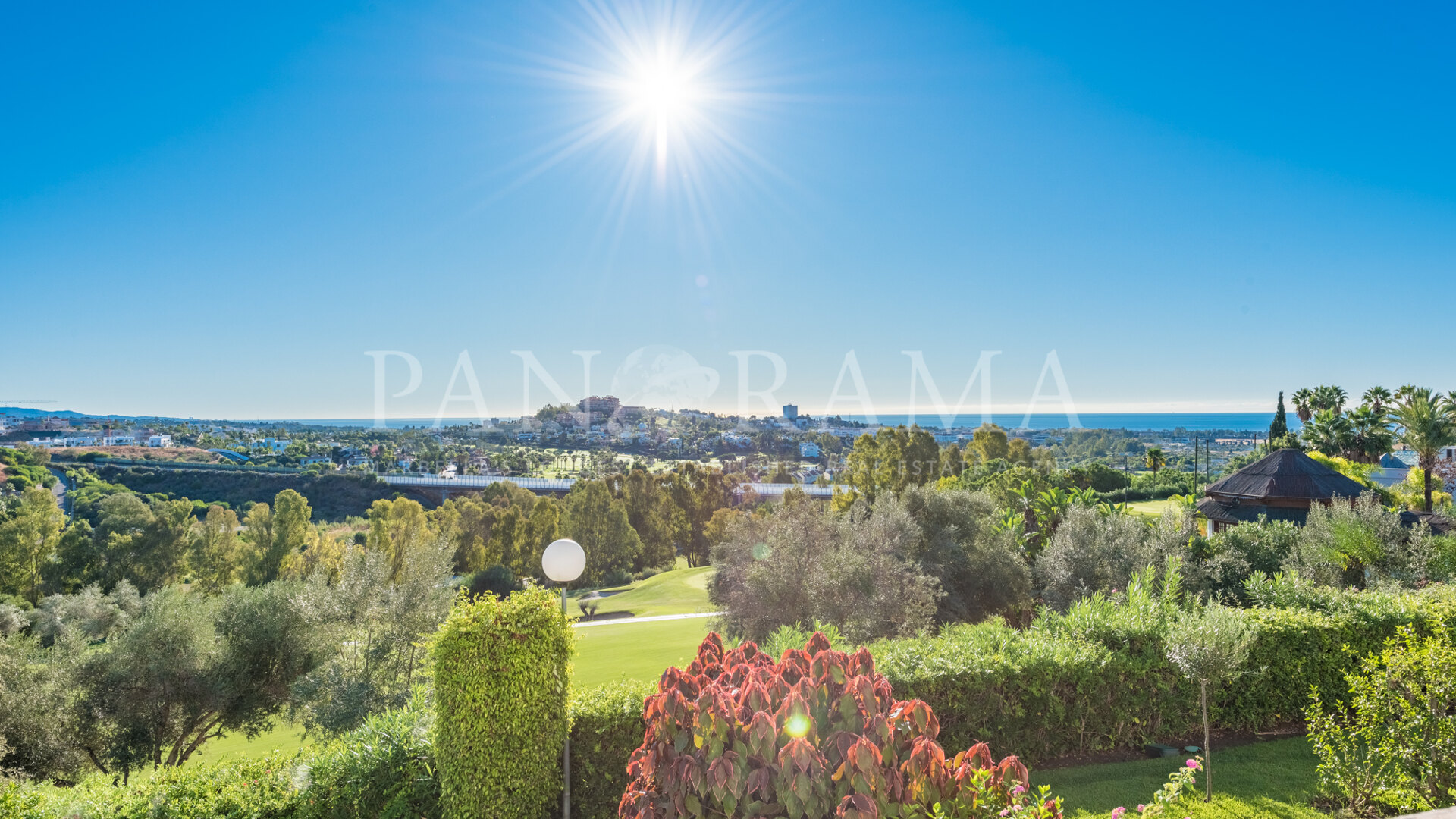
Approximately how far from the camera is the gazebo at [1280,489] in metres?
18.0

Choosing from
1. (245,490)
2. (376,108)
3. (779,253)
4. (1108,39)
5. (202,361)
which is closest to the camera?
(1108,39)

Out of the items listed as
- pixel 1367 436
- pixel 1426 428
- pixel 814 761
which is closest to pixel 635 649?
pixel 814 761

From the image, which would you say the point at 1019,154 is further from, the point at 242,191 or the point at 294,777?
the point at 242,191

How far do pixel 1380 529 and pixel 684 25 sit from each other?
54.9ft

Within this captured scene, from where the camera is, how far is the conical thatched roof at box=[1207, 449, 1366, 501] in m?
17.9

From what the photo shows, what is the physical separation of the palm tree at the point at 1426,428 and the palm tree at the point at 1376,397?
1174cm

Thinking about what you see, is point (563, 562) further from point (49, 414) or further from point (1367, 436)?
point (49, 414)

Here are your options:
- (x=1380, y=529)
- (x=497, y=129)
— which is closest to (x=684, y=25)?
(x=497, y=129)

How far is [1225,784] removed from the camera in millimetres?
5270

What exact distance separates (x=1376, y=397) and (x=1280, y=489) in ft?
78.5

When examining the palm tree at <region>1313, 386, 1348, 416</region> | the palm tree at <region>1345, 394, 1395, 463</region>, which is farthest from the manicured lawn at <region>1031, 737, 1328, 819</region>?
the palm tree at <region>1313, 386, 1348, 416</region>

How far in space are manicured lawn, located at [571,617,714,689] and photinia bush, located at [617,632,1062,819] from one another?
23.0ft

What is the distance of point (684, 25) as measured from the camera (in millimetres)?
11461

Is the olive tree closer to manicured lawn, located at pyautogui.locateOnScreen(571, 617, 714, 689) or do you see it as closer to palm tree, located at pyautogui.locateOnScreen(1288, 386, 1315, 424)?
manicured lawn, located at pyautogui.locateOnScreen(571, 617, 714, 689)
